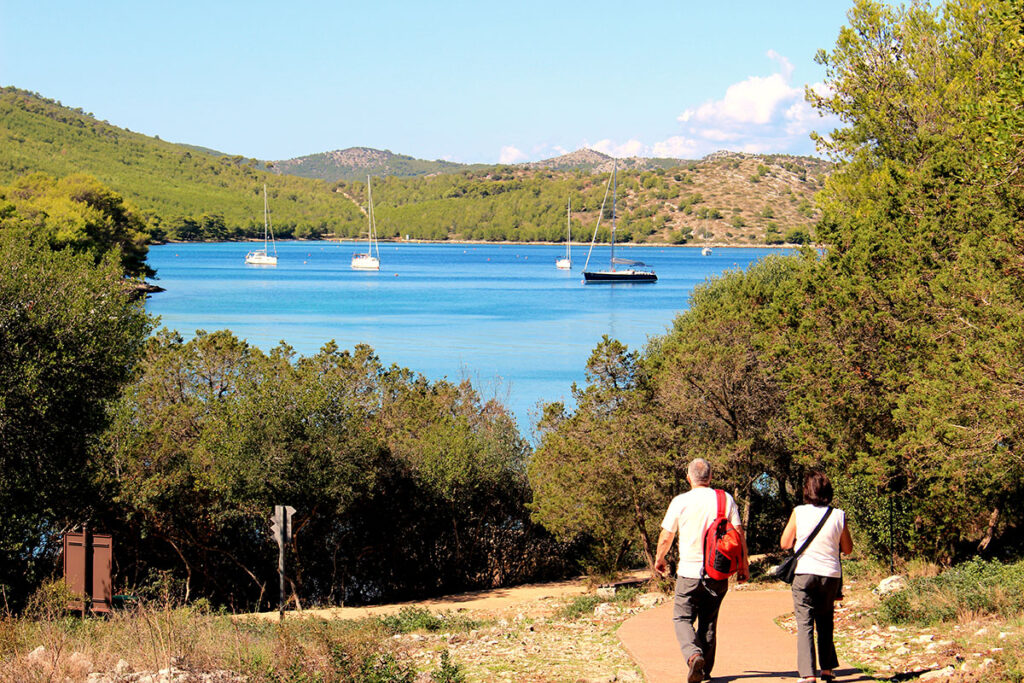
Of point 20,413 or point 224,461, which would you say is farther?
point 224,461

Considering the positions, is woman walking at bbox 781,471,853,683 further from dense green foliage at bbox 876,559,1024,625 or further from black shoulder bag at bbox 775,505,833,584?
dense green foliage at bbox 876,559,1024,625

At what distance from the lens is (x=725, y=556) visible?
694 cm

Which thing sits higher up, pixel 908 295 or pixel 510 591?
pixel 908 295

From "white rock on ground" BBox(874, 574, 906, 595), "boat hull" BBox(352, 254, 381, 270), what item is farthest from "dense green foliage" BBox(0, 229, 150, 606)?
"boat hull" BBox(352, 254, 381, 270)

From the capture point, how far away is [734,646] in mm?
8953

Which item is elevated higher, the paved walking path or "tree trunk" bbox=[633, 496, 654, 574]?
the paved walking path

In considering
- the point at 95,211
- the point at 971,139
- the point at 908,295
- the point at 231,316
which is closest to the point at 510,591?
the point at 908,295

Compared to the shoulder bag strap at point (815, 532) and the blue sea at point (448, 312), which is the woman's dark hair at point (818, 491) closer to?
the shoulder bag strap at point (815, 532)

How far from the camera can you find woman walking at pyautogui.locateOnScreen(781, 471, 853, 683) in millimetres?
6965

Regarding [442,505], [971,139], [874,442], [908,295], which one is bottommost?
[442,505]

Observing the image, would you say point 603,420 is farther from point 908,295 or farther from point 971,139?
point 971,139

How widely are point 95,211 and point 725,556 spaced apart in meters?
91.4

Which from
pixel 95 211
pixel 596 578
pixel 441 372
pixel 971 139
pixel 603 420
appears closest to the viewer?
pixel 971 139

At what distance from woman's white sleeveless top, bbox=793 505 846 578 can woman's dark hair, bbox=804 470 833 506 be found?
0.07 meters
